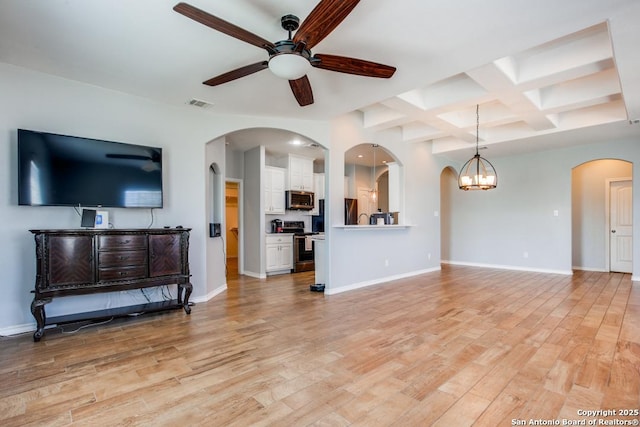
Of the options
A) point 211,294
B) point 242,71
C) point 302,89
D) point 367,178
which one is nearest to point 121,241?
point 211,294

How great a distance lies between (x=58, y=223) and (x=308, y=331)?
9.32ft

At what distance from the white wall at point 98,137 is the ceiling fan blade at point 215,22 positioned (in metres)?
2.37

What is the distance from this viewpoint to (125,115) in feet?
12.4

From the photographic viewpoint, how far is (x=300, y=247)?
7.11m

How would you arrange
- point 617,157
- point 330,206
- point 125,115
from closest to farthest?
1. point 125,115
2. point 330,206
3. point 617,157

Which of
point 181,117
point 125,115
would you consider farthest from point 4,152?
point 181,117

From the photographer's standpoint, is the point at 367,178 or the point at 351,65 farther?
the point at 367,178

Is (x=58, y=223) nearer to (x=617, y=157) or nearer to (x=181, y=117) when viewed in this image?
(x=181, y=117)

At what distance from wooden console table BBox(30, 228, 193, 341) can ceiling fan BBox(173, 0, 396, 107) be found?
1890 mm

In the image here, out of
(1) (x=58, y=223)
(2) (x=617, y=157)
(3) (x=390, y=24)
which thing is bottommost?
(1) (x=58, y=223)

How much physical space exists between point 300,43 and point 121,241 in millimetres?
2721

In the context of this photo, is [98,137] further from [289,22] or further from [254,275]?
[254,275]

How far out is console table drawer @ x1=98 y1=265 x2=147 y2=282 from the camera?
328 cm

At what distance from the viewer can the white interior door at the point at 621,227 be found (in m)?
6.68
